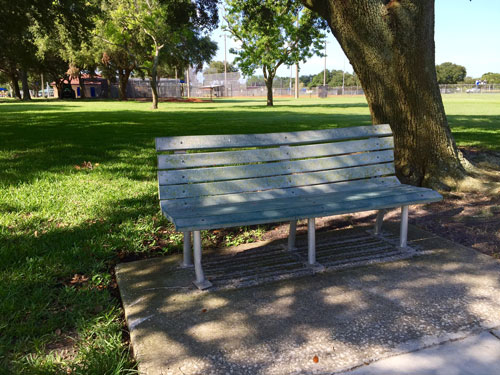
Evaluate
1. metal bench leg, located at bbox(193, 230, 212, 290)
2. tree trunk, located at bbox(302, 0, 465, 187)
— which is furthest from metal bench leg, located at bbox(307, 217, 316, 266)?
tree trunk, located at bbox(302, 0, 465, 187)

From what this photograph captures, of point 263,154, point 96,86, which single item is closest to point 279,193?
point 263,154

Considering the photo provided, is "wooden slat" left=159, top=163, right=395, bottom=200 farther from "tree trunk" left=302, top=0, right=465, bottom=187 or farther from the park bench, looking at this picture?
"tree trunk" left=302, top=0, right=465, bottom=187

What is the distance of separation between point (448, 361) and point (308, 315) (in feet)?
2.46

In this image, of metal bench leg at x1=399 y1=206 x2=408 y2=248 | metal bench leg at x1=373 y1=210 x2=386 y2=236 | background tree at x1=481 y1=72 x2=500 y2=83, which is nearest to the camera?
metal bench leg at x1=399 y1=206 x2=408 y2=248

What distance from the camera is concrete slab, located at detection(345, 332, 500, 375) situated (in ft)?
6.77

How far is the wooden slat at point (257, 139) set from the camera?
122 inches

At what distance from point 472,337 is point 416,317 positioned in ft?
0.97

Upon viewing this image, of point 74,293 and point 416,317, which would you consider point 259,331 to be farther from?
point 74,293

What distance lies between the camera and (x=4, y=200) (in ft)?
15.7

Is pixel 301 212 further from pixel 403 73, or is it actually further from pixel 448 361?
pixel 403 73

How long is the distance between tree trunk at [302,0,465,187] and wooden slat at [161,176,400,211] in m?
1.42

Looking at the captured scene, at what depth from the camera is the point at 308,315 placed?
257cm

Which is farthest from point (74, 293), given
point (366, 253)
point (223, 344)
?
point (366, 253)

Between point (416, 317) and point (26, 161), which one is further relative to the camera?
point (26, 161)
